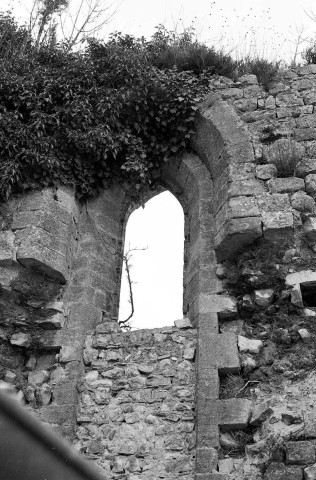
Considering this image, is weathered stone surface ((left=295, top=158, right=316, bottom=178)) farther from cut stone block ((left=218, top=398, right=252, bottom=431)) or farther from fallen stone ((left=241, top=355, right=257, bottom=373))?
cut stone block ((left=218, top=398, right=252, bottom=431))

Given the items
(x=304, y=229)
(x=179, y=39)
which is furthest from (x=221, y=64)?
(x=304, y=229)

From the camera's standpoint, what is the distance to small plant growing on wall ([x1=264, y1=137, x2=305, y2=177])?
6.32 meters

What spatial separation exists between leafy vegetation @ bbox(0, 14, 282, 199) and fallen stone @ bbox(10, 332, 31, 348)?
1444mm

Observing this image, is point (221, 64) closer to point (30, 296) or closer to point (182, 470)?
point (30, 296)

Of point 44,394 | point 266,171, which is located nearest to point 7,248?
point 44,394

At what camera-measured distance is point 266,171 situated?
6363mm

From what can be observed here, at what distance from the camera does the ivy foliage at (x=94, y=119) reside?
6.84 meters

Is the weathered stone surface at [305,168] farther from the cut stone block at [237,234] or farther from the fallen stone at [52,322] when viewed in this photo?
the fallen stone at [52,322]

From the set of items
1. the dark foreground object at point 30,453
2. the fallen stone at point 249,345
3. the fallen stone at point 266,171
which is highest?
the fallen stone at point 266,171

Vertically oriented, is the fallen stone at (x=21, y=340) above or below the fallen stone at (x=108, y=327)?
below

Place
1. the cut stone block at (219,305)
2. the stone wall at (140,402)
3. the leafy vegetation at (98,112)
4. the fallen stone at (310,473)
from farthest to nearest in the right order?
the leafy vegetation at (98,112), the cut stone block at (219,305), the stone wall at (140,402), the fallen stone at (310,473)

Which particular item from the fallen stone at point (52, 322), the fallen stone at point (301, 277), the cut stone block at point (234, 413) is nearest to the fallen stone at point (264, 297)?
the fallen stone at point (301, 277)

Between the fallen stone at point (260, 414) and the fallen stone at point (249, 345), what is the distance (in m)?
0.51

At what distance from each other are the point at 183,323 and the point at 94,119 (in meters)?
2.54
